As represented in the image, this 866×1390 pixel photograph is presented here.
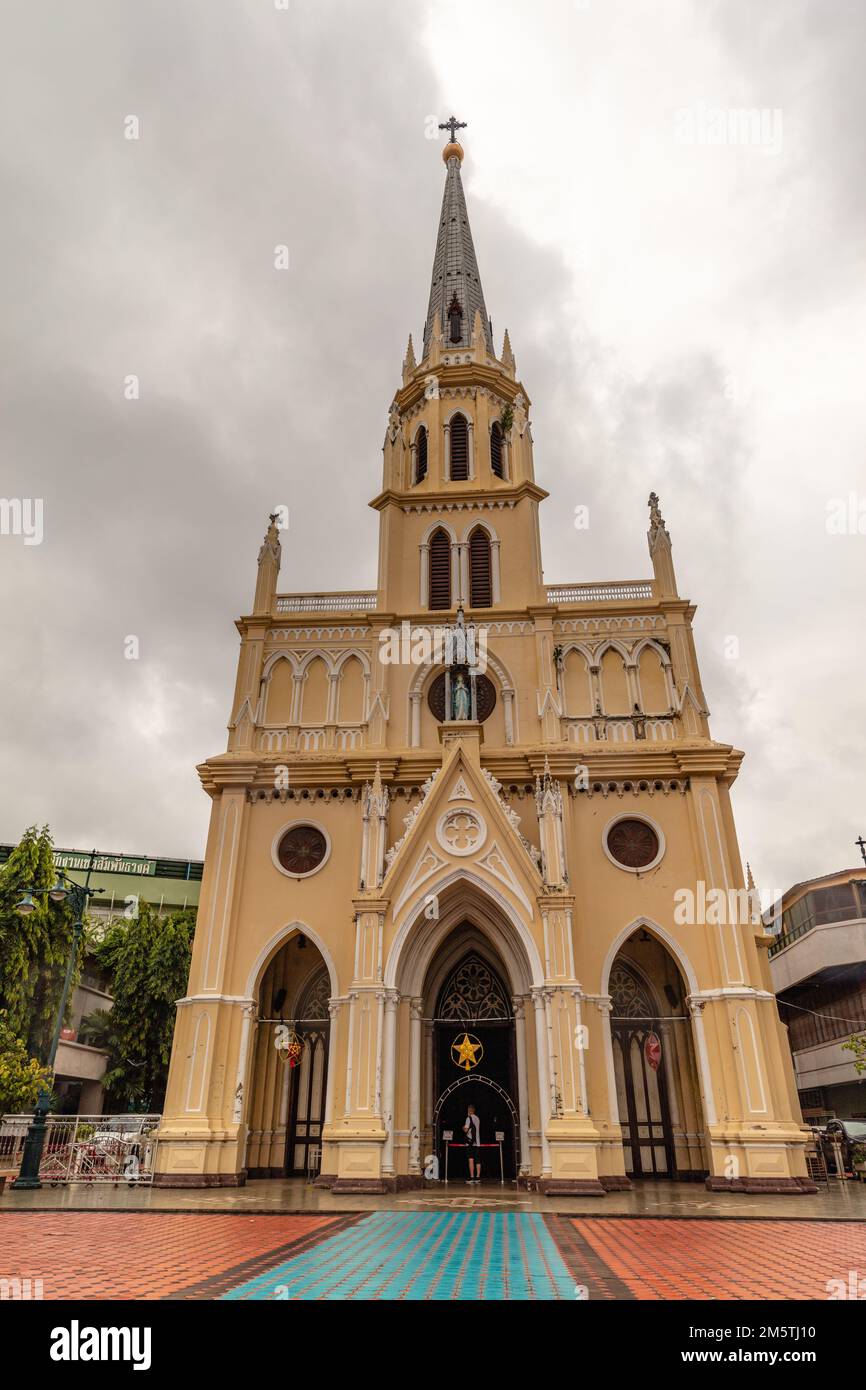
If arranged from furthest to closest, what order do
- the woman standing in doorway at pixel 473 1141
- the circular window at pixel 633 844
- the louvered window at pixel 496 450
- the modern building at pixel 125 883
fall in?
the modern building at pixel 125 883, the louvered window at pixel 496 450, the circular window at pixel 633 844, the woman standing in doorway at pixel 473 1141

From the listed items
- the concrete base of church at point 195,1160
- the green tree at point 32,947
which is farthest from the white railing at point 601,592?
the green tree at point 32,947

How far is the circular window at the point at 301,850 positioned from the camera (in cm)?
2130

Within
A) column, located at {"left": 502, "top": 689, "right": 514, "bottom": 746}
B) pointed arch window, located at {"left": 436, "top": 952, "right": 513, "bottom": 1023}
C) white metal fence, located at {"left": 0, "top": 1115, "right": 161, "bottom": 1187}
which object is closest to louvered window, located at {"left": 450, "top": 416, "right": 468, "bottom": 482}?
column, located at {"left": 502, "top": 689, "right": 514, "bottom": 746}

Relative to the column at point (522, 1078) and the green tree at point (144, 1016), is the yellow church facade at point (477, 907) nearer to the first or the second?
the column at point (522, 1078)

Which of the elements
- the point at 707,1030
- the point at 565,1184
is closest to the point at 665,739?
the point at 707,1030

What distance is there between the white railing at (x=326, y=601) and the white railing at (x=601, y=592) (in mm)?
5299

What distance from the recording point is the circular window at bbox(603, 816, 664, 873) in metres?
20.8

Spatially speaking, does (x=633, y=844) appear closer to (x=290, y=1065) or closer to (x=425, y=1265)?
(x=290, y=1065)

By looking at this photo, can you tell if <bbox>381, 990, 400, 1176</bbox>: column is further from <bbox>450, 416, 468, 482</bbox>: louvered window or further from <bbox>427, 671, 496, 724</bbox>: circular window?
<bbox>450, 416, 468, 482</bbox>: louvered window

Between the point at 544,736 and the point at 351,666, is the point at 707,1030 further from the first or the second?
the point at 351,666

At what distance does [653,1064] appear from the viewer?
20062mm

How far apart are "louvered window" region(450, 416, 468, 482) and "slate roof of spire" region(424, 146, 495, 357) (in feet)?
13.6

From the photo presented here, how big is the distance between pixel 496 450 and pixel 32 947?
74.1 feet

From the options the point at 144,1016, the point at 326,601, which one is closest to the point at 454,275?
the point at 326,601
